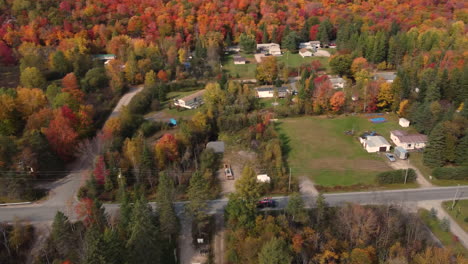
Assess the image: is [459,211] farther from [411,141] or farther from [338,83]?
[338,83]

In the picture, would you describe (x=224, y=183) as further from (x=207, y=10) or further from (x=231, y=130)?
(x=207, y=10)

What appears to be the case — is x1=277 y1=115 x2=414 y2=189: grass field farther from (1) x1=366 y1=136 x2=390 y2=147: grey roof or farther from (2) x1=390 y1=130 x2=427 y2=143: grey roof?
(2) x1=390 y1=130 x2=427 y2=143: grey roof

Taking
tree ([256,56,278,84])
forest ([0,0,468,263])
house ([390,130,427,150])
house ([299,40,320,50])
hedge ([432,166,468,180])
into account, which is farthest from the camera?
house ([299,40,320,50])

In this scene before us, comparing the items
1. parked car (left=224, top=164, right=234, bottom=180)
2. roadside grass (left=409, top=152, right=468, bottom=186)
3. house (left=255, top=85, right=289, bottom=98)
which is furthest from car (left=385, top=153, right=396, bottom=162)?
house (left=255, top=85, right=289, bottom=98)

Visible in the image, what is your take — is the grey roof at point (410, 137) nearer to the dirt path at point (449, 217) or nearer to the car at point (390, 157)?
the car at point (390, 157)

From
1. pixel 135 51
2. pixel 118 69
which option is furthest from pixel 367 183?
pixel 135 51

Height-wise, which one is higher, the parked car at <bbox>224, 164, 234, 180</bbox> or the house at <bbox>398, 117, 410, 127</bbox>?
the house at <bbox>398, 117, 410, 127</bbox>
